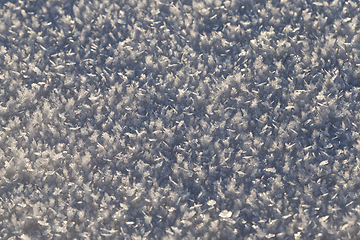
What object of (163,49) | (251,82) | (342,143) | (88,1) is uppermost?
(88,1)

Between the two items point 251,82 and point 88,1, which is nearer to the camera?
point 251,82

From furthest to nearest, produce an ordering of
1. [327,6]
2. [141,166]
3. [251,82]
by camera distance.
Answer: [327,6] < [251,82] < [141,166]

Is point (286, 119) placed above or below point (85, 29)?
below

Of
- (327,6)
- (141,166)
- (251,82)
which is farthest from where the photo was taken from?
(327,6)

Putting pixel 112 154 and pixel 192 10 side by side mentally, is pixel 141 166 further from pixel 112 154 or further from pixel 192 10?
pixel 192 10

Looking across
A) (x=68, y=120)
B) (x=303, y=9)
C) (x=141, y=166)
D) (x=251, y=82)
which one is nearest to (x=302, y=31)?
(x=303, y=9)

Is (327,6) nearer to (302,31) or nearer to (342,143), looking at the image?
(302,31)
